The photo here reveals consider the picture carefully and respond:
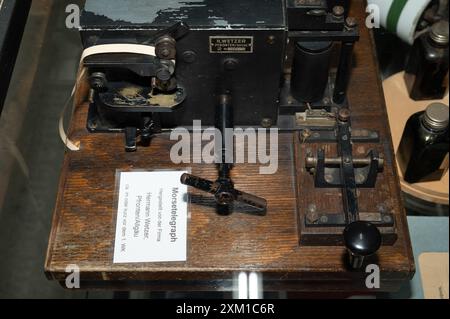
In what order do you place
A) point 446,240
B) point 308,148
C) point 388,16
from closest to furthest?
point 308,148
point 388,16
point 446,240

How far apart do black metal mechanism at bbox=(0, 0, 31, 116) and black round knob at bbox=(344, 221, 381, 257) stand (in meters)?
0.77

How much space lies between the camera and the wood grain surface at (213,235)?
1.26 m

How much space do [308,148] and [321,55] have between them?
20 centimetres

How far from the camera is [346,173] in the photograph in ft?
4.22

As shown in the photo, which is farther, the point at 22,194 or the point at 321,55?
the point at 22,194

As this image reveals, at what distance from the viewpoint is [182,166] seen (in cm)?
138

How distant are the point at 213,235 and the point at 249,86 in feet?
1.02

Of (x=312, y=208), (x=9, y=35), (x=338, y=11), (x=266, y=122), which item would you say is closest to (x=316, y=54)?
(x=338, y=11)

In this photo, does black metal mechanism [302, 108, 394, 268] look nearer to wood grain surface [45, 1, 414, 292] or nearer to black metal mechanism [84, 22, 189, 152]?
wood grain surface [45, 1, 414, 292]

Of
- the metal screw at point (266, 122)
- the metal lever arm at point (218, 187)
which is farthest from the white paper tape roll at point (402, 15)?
the metal lever arm at point (218, 187)

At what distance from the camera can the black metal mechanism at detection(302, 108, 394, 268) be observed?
1.25 meters
